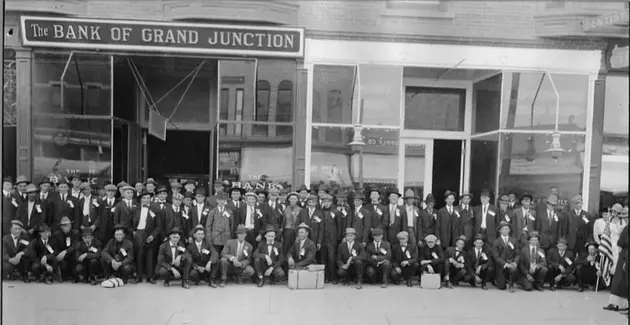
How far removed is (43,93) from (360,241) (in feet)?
16.0

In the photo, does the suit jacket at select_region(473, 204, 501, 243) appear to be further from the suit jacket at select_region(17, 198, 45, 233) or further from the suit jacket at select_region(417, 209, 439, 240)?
the suit jacket at select_region(17, 198, 45, 233)

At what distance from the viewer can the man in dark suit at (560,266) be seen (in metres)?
6.61

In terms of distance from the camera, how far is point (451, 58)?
289 inches

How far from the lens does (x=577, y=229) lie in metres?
6.96

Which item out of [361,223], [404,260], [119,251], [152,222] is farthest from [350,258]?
[119,251]

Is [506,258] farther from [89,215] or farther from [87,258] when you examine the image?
[89,215]

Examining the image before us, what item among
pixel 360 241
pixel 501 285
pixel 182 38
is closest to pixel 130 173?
pixel 182 38

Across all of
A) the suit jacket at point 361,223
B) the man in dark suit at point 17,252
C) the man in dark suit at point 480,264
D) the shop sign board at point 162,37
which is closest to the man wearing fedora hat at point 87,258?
the man in dark suit at point 17,252

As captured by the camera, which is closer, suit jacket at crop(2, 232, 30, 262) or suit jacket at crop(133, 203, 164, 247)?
suit jacket at crop(2, 232, 30, 262)

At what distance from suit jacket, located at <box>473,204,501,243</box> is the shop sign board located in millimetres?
3626

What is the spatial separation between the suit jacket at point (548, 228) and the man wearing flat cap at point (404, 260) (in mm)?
1877

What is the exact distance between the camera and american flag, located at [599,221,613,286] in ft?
19.6

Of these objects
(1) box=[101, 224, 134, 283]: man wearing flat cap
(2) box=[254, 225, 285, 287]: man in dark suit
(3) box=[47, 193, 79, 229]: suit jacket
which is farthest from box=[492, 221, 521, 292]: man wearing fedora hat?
(3) box=[47, 193, 79, 229]: suit jacket

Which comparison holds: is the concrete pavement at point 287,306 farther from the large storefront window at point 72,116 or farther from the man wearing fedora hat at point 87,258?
the large storefront window at point 72,116
